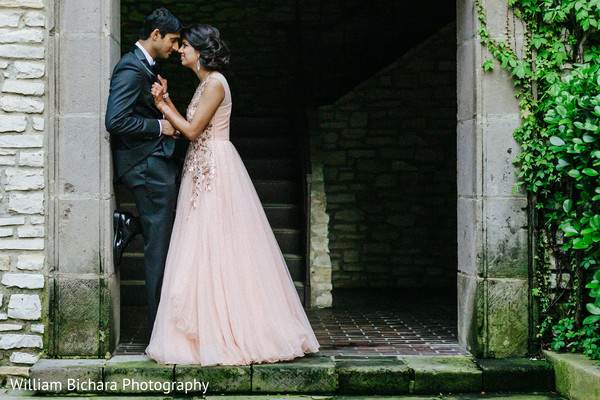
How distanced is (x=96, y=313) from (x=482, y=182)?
279 cm

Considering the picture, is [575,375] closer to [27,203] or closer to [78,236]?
[78,236]

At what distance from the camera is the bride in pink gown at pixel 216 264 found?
4.32 m

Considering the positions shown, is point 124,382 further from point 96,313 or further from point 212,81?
point 212,81

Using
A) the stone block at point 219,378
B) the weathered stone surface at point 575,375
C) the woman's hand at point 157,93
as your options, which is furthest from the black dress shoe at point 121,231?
the weathered stone surface at point 575,375

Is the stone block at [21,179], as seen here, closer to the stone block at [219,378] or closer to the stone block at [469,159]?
the stone block at [219,378]

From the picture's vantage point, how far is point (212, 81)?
4.55 meters

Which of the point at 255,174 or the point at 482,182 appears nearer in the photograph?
the point at 482,182

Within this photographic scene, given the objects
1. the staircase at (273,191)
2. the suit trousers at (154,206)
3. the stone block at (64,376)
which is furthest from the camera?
the staircase at (273,191)

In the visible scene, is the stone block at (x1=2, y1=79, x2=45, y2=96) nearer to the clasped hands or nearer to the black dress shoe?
the clasped hands

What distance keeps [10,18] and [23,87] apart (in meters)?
0.48

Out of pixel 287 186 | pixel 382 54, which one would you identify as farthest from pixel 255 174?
pixel 382 54

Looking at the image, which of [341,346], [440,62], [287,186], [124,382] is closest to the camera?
[124,382]

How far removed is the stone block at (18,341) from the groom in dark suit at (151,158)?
79cm

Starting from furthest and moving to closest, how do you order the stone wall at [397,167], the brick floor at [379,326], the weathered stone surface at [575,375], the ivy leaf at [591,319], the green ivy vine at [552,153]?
1. the stone wall at [397,167]
2. the brick floor at [379,326]
3. the green ivy vine at [552,153]
4. the ivy leaf at [591,319]
5. the weathered stone surface at [575,375]
